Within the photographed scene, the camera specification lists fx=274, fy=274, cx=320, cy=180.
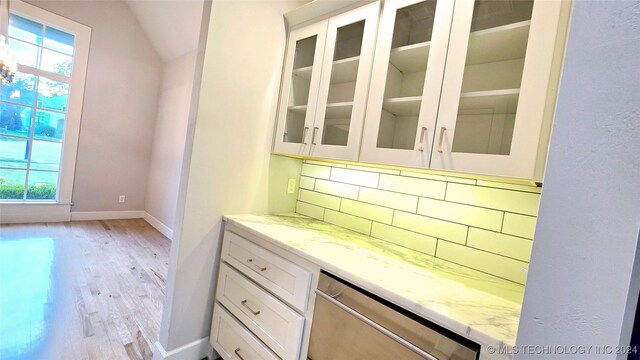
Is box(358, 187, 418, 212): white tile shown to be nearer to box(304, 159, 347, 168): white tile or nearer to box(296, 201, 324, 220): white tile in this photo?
box(304, 159, 347, 168): white tile

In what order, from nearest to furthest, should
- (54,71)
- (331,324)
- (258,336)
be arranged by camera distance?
1. (331,324)
2. (258,336)
3. (54,71)

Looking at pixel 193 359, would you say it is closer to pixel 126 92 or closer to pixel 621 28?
pixel 621 28

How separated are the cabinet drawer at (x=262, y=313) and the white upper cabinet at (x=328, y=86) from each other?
0.76m

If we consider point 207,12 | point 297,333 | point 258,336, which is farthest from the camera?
point 207,12

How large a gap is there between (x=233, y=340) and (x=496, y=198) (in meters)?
1.46

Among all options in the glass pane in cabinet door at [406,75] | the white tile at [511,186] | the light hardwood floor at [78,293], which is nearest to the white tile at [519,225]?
the white tile at [511,186]

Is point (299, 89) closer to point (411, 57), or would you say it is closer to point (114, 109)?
point (411, 57)

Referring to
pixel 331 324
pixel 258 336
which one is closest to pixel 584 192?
pixel 331 324

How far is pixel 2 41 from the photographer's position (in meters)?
2.46

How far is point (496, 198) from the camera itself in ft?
3.87

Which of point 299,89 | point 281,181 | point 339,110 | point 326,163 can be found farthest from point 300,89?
point 281,181

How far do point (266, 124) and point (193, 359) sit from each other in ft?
4.82

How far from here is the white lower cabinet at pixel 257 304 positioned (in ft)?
3.79

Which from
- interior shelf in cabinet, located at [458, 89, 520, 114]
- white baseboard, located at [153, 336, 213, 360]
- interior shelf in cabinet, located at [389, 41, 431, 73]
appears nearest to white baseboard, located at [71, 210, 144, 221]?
white baseboard, located at [153, 336, 213, 360]
